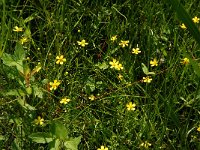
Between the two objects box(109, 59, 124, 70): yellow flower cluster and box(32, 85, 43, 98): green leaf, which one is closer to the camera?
box(32, 85, 43, 98): green leaf

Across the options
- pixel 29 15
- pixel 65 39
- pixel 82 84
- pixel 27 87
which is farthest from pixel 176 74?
pixel 29 15

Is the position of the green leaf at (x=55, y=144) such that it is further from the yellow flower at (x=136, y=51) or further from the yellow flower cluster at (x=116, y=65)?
the yellow flower at (x=136, y=51)

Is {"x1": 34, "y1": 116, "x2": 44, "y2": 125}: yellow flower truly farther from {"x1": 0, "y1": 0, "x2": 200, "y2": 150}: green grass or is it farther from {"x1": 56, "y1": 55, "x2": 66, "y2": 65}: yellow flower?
{"x1": 56, "y1": 55, "x2": 66, "y2": 65}: yellow flower

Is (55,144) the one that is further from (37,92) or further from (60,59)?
(60,59)

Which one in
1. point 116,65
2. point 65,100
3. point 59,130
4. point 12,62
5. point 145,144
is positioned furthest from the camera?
point 116,65

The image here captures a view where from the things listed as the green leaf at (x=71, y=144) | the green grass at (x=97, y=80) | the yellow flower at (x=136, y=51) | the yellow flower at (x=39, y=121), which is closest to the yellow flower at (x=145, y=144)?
the green grass at (x=97, y=80)

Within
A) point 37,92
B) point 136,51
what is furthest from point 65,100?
point 136,51

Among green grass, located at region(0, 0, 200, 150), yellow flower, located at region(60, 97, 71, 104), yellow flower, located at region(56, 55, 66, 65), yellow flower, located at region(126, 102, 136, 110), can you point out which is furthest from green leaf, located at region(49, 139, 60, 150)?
yellow flower, located at region(56, 55, 66, 65)

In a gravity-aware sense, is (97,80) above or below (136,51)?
below

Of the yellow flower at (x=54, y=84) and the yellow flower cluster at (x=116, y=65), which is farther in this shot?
the yellow flower cluster at (x=116, y=65)
